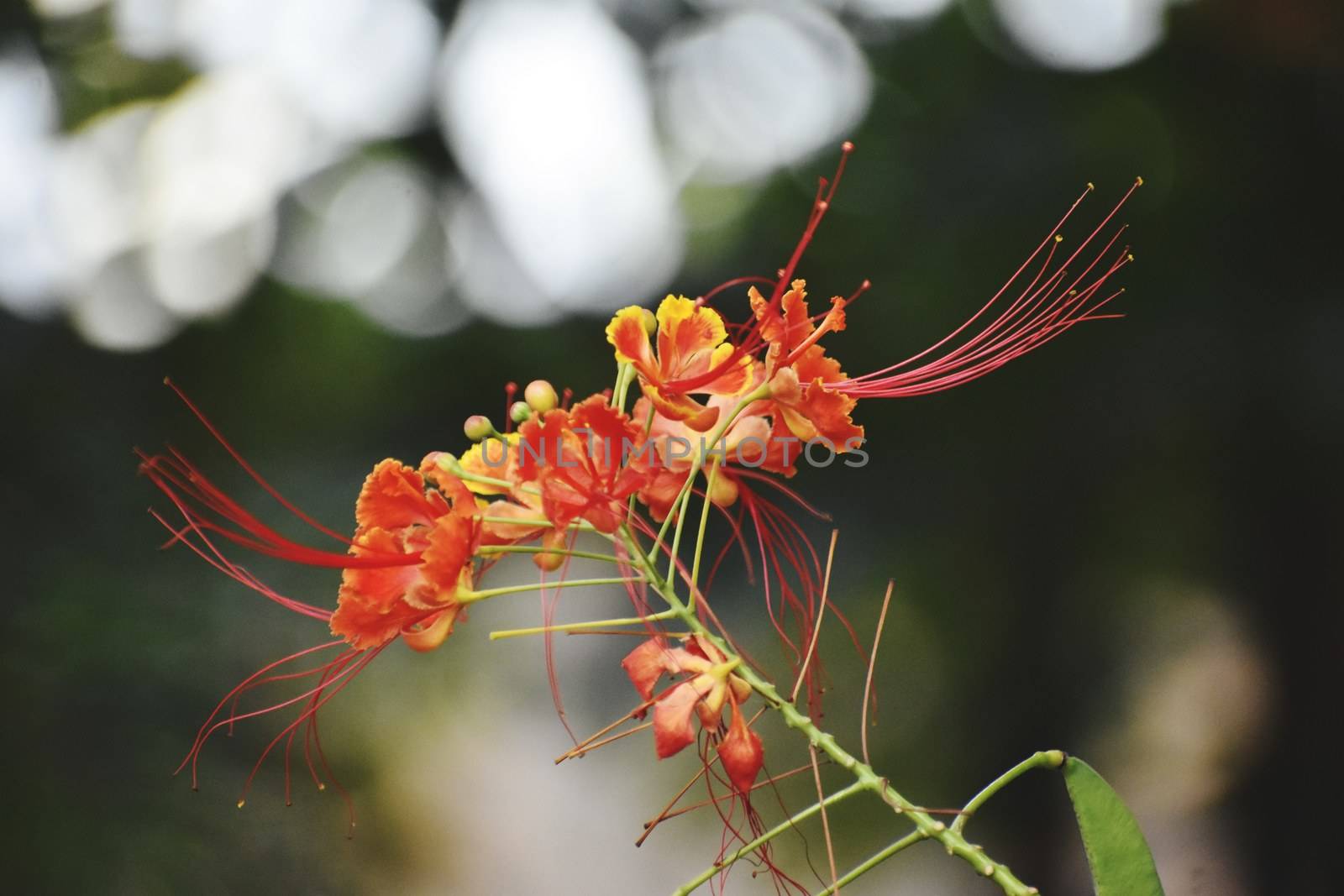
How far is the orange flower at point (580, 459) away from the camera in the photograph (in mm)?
647

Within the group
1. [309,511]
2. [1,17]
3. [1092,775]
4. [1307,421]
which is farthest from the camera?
[309,511]

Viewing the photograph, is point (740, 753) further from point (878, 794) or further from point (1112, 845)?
point (1112, 845)

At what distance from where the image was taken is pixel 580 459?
2.16 ft

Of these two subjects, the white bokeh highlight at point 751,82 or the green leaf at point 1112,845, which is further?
the white bokeh highlight at point 751,82

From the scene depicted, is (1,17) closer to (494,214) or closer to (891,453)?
(494,214)

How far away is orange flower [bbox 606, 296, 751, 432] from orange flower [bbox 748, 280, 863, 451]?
0.10ft

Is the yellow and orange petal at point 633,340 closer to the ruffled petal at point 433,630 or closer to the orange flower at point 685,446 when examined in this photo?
the orange flower at point 685,446

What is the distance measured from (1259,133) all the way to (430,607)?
7.37ft

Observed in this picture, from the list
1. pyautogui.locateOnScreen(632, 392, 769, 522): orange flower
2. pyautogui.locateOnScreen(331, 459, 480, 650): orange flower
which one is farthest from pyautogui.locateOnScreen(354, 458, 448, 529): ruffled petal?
pyautogui.locateOnScreen(632, 392, 769, 522): orange flower

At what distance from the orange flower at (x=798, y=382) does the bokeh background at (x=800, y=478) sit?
163 centimetres

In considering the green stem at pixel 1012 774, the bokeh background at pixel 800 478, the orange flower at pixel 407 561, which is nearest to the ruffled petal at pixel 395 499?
the orange flower at pixel 407 561

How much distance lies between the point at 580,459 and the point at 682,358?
11 cm

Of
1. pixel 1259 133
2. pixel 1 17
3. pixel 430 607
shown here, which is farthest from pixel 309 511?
pixel 1259 133

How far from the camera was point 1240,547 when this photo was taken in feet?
7.28
